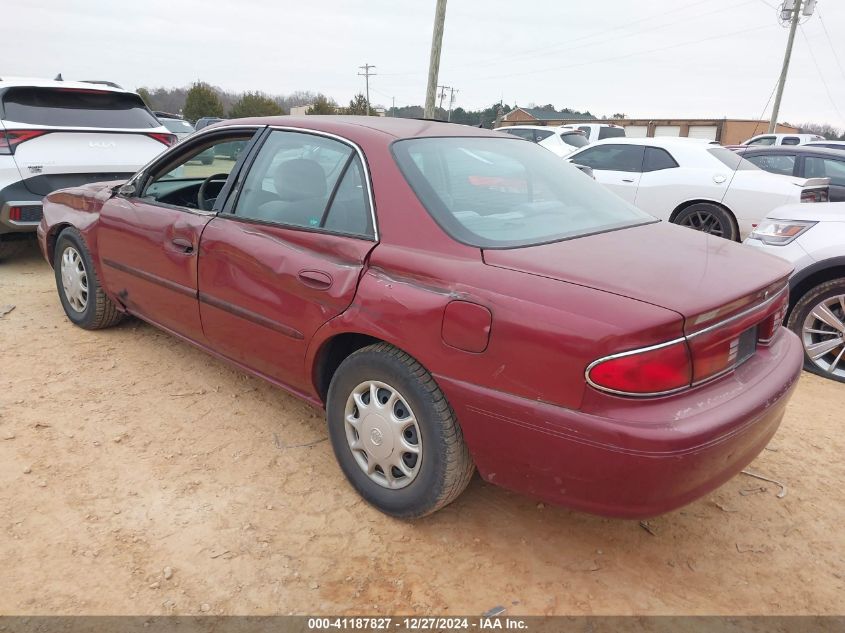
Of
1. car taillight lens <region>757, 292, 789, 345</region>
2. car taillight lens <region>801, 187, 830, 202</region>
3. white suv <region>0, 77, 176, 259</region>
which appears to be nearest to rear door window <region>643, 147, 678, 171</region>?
car taillight lens <region>801, 187, 830, 202</region>

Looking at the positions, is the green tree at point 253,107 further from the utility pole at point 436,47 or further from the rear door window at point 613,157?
the rear door window at point 613,157

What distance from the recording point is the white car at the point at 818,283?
3992 millimetres

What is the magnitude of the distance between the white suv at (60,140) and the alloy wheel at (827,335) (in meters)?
6.13

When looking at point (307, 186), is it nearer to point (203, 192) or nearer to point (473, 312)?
point (473, 312)

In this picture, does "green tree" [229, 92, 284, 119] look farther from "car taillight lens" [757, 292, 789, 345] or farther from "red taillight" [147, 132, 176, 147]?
"car taillight lens" [757, 292, 789, 345]

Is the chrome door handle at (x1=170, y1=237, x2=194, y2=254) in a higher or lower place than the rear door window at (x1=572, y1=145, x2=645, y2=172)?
lower

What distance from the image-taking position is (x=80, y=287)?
168 inches

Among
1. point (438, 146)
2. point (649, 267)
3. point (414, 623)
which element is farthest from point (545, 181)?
point (414, 623)

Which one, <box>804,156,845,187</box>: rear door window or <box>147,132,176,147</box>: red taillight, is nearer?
<box>147,132,176,147</box>: red taillight

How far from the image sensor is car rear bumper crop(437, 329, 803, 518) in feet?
5.92

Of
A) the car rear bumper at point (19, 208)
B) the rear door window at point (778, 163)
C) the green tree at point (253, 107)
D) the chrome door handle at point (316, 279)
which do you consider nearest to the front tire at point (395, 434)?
the chrome door handle at point (316, 279)

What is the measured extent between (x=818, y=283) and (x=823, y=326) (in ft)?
0.97

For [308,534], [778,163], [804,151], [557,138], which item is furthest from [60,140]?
[557,138]

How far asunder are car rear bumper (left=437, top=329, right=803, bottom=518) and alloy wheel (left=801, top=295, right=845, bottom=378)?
232cm
